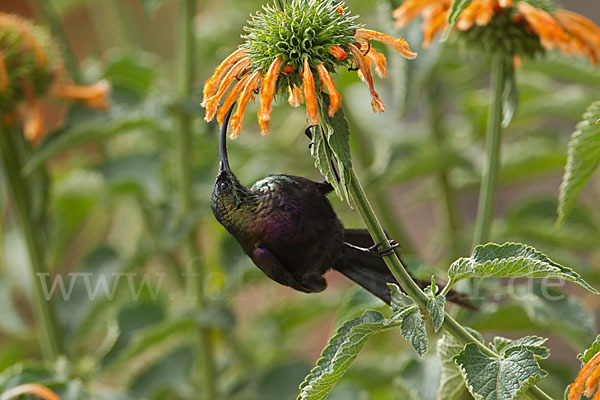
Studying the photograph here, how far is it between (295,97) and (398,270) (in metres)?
0.11

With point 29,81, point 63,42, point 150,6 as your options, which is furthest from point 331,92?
point 63,42

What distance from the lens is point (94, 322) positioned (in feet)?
2.95

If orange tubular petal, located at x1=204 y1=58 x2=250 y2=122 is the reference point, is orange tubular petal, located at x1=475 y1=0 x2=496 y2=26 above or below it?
above

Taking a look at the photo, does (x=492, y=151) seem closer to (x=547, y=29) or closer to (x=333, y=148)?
(x=547, y=29)

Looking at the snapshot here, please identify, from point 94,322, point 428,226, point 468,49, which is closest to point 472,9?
point 468,49

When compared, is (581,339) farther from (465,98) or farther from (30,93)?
(30,93)

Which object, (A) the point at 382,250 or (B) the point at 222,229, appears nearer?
(A) the point at 382,250

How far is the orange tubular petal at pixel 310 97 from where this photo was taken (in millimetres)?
380

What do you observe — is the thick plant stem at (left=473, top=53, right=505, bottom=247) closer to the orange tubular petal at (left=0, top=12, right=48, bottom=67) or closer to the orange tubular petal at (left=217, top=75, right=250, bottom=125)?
the orange tubular petal at (left=217, top=75, right=250, bottom=125)

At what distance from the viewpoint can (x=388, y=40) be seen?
0.42 meters

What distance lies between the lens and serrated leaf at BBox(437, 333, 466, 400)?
47 centimetres

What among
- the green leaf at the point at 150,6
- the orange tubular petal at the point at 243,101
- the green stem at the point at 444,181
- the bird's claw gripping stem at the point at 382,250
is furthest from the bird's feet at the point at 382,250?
the green stem at the point at 444,181

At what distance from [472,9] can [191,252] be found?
48 cm

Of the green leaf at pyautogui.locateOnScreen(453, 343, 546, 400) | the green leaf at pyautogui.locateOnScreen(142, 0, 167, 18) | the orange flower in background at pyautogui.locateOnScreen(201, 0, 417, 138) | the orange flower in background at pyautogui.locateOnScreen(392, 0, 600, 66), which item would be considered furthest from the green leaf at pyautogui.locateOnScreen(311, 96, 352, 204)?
the green leaf at pyautogui.locateOnScreen(142, 0, 167, 18)
